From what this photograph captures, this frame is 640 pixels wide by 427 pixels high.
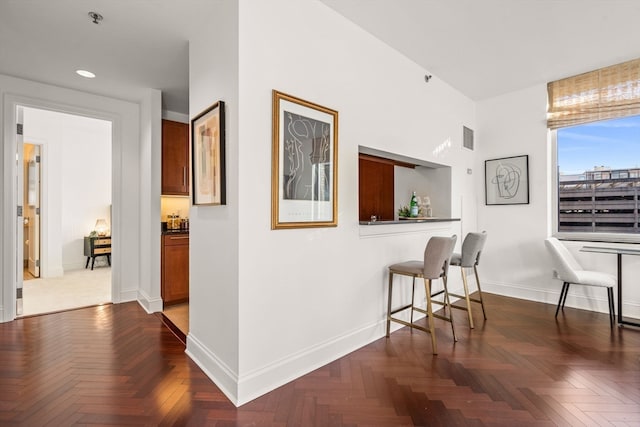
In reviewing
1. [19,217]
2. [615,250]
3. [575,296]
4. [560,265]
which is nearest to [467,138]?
[560,265]

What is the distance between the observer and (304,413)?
1.79 m

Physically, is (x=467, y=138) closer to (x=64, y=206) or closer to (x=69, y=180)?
(x=69, y=180)

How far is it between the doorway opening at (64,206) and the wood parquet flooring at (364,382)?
5.56ft

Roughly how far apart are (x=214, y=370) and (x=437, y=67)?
12.4ft

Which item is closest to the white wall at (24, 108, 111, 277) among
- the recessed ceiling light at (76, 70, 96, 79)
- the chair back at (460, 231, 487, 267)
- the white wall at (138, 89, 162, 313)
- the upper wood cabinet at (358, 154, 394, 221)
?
the recessed ceiling light at (76, 70, 96, 79)

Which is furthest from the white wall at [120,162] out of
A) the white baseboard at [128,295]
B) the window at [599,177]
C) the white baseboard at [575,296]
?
the window at [599,177]

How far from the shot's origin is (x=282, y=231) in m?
2.14

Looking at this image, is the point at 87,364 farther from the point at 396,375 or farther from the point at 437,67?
the point at 437,67

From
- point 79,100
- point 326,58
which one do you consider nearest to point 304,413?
point 326,58

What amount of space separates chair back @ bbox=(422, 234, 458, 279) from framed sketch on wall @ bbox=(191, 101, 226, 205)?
1713 millimetres

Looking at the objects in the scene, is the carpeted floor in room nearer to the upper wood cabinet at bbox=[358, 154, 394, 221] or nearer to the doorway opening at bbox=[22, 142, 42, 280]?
the doorway opening at bbox=[22, 142, 42, 280]

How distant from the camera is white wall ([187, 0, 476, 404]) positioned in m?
1.96

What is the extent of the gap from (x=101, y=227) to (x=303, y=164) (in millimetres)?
6115

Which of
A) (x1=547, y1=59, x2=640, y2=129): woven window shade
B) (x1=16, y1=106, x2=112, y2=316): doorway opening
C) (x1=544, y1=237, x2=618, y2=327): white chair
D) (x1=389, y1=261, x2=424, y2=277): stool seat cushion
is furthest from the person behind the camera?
(x1=16, y1=106, x2=112, y2=316): doorway opening
